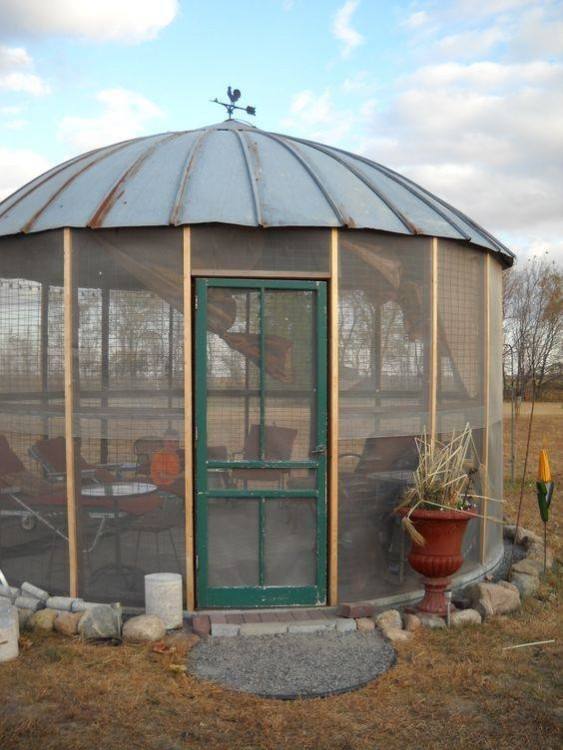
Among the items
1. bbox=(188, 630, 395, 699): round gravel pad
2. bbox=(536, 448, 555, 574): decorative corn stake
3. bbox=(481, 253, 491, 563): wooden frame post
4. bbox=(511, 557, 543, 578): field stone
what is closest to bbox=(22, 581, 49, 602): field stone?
bbox=(188, 630, 395, 699): round gravel pad

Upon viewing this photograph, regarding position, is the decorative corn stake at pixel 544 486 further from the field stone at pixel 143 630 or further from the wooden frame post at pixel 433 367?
the field stone at pixel 143 630

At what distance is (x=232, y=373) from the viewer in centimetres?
545

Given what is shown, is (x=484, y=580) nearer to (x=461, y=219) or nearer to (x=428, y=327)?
(x=428, y=327)

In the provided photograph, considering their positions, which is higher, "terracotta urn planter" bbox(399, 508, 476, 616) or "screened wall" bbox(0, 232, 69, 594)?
"screened wall" bbox(0, 232, 69, 594)

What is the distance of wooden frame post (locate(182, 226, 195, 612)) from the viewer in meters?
5.32

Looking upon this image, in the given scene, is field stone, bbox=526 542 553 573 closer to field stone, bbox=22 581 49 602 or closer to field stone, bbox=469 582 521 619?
field stone, bbox=469 582 521 619

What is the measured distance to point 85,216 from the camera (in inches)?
211

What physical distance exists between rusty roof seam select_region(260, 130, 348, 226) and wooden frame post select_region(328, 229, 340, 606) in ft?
0.36

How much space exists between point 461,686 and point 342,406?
1.99m

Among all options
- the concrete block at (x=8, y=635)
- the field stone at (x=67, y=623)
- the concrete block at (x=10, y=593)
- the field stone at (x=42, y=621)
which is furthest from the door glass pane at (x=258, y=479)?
the concrete block at (x=10, y=593)

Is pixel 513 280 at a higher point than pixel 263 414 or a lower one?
higher

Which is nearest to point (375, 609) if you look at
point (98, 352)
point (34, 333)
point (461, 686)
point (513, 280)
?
point (461, 686)

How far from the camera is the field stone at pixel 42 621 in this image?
5.10m

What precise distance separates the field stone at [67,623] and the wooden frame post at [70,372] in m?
0.50
